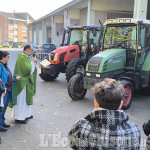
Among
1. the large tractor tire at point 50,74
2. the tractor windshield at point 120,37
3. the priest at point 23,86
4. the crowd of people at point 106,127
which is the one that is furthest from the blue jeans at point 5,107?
the large tractor tire at point 50,74

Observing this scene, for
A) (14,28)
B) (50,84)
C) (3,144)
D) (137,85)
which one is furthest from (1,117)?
(14,28)

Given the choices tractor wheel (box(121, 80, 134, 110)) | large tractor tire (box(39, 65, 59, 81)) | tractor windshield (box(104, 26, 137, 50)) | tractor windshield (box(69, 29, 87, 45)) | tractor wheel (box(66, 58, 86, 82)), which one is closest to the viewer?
tractor wheel (box(121, 80, 134, 110))

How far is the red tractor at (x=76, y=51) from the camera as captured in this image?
29.9 ft

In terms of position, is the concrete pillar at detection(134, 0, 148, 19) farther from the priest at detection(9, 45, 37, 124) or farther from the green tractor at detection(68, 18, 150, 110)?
the priest at detection(9, 45, 37, 124)

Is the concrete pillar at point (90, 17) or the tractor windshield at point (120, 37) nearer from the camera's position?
the tractor windshield at point (120, 37)

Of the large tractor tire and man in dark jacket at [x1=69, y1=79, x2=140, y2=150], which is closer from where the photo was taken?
man in dark jacket at [x1=69, y1=79, x2=140, y2=150]

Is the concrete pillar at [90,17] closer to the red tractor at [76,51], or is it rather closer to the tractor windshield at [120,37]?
Result: the red tractor at [76,51]

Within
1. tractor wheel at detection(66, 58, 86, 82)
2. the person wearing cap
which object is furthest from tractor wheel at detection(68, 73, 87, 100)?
the person wearing cap

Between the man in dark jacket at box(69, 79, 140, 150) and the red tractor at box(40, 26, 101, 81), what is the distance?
23.1 feet

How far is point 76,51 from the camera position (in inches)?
378

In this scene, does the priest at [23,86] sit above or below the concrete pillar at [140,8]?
below

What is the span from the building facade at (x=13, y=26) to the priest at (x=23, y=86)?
65.9 meters

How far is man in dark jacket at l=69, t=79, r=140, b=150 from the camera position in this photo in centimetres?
163

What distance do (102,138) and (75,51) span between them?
8.08 meters
